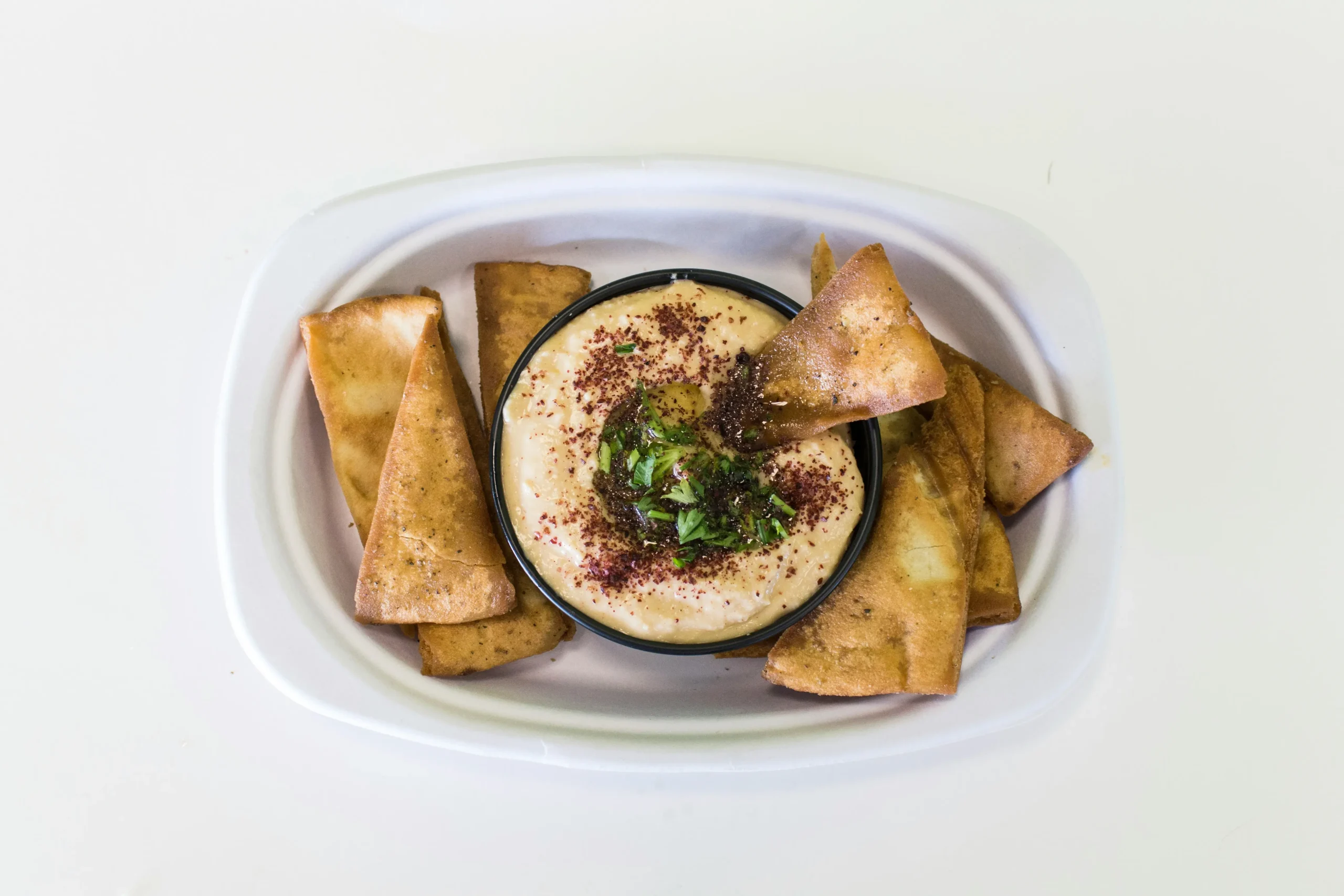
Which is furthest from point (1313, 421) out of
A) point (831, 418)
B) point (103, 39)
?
point (103, 39)

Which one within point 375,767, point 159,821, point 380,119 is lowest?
point 159,821

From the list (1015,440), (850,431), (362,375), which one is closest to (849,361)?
(850,431)

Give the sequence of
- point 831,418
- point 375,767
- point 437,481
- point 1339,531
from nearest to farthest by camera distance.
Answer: point 831,418
point 437,481
point 375,767
point 1339,531

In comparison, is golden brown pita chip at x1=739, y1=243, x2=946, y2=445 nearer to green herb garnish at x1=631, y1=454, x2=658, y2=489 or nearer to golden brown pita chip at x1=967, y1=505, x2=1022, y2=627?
green herb garnish at x1=631, y1=454, x2=658, y2=489

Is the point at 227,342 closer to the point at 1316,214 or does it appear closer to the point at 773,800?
the point at 773,800

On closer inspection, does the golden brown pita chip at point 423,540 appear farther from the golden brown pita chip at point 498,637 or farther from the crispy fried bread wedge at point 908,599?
the crispy fried bread wedge at point 908,599

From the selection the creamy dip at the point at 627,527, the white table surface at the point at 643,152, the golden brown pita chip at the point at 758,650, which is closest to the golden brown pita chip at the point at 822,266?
the creamy dip at the point at 627,527
